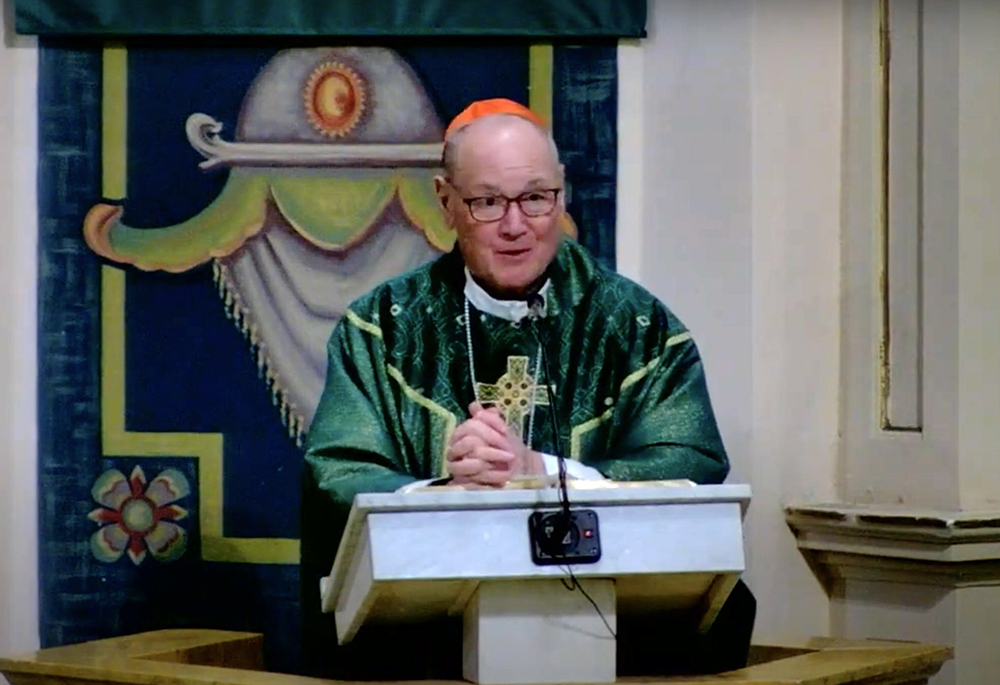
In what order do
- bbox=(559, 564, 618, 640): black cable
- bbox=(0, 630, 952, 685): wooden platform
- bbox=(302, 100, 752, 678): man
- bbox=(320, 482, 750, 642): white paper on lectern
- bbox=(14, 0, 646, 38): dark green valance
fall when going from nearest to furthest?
bbox=(320, 482, 750, 642): white paper on lectern, bbox=(559, 564, 618, 640): black cable, bbox=(0, 630, 952, 685): wooden platform, bbox=(302, 100, 752, 678): man, bbox=(14, 0, 646, 38): dark green valance

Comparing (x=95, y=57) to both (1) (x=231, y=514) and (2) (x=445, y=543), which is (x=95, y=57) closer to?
(1) (x=231, y=514)

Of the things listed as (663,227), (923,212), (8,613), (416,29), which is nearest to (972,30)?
(923,212)

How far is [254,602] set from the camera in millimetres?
4648

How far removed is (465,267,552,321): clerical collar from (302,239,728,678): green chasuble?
1cm

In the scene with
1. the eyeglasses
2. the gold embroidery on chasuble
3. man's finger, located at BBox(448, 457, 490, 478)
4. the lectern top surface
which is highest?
the eyeglasses

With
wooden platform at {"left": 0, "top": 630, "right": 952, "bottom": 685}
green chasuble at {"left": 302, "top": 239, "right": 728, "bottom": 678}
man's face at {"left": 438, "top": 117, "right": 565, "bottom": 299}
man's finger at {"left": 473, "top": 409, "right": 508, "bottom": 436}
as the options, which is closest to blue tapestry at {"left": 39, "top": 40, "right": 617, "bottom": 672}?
wooden platform at {"left": 0, "top": 630, "right": 952, "bottom": 685}

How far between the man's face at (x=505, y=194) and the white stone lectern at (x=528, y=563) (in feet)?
2.24

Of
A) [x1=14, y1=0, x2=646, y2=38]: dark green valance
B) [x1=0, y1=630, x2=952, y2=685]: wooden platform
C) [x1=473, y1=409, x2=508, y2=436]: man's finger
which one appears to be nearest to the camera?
[x1=473, y1=409, x2=508, y2=436]: man's finger

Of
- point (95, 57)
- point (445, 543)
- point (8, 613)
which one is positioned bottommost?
point (8, 613)

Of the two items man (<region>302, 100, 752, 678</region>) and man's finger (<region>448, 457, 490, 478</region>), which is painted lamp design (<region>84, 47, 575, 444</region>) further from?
man's finger (<region>448, 457, 490, 478</region>)

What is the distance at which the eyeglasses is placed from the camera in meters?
3.53

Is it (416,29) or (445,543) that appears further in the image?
(416,29)

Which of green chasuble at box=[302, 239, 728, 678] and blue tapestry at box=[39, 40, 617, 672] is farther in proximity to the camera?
blue tapestry at box=[39, 40, 617, 672]

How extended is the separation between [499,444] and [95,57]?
2098mm
